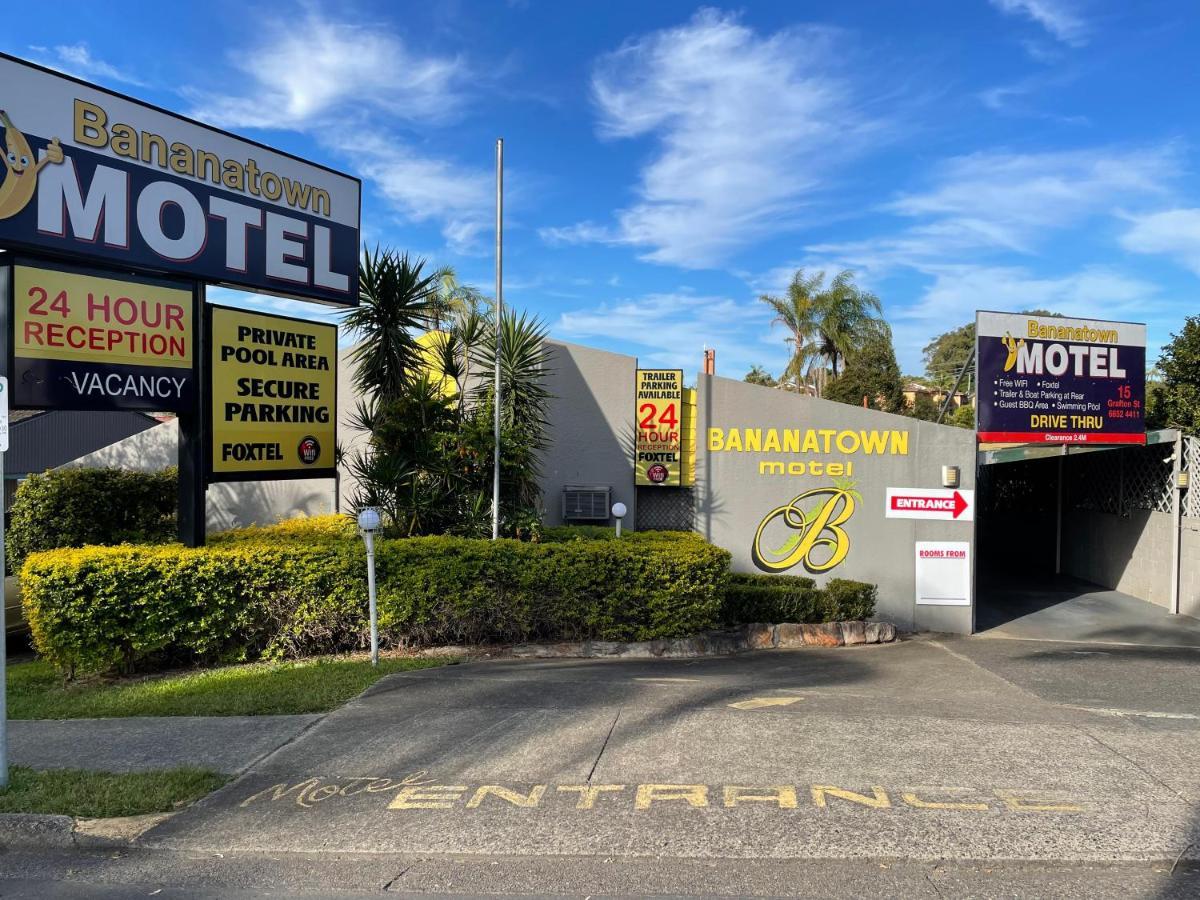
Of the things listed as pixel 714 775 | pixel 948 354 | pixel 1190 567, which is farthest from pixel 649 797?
pixel 948 354

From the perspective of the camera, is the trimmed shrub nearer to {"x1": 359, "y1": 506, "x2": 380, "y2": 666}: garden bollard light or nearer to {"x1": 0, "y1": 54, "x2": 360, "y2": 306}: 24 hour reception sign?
{"x1": 0, "y1": 54, "x2": 360, "y2": 306}: 24 hour reception sign

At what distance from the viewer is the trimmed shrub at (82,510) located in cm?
1214

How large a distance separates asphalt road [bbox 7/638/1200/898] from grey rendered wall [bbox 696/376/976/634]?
6.49 meters

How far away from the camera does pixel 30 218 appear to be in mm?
8266

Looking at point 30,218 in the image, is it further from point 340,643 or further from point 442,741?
point 442,741

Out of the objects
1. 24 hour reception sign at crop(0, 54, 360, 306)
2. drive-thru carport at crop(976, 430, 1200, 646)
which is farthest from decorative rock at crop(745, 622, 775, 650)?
24 hour reception sign at crop(0, 54, 360, 306)

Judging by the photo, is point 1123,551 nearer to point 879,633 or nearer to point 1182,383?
point 1182,383

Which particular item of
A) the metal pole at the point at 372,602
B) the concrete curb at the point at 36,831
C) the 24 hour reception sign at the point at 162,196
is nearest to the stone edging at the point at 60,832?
the concrete curb at the point at 36,831

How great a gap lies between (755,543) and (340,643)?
23.7 feet

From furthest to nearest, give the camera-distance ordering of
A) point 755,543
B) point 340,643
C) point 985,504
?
point 985,504 < point 755,543 < point 340,643

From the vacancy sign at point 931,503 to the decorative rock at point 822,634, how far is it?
2865 mm

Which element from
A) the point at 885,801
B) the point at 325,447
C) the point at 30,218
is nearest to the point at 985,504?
the point at 325,447

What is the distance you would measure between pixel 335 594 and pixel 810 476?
320 inches

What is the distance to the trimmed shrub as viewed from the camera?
478 inches
